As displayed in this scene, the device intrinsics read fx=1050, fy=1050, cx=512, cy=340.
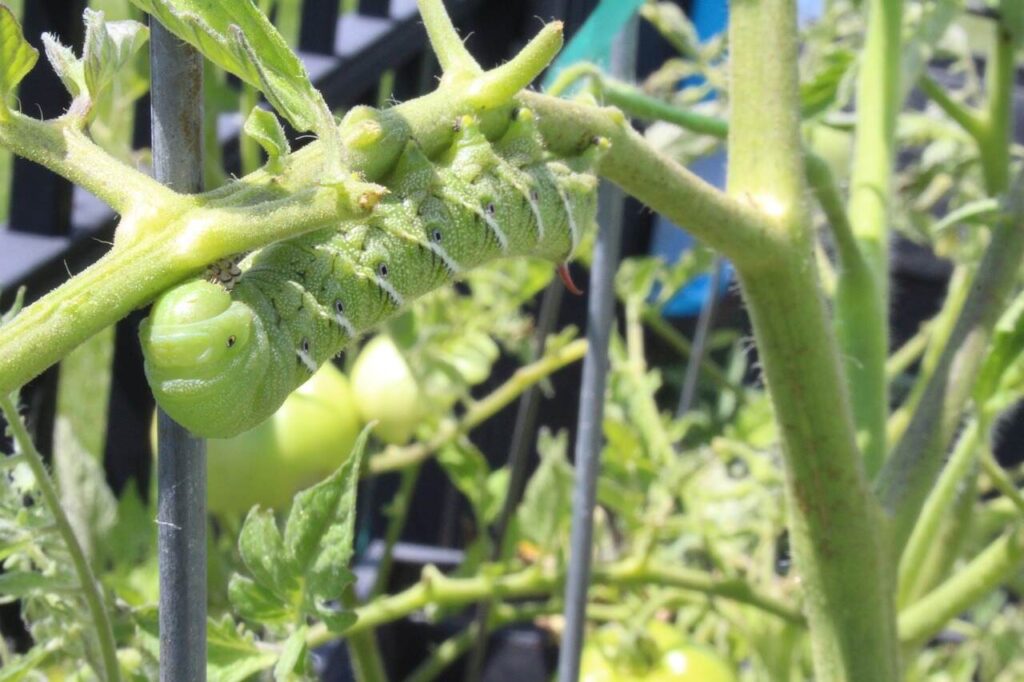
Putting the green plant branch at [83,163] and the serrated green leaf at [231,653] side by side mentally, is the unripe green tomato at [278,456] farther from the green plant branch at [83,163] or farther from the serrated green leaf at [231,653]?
the green plant branch at [83,163]

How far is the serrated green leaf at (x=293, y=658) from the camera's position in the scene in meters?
0.31

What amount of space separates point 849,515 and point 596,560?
33 cm

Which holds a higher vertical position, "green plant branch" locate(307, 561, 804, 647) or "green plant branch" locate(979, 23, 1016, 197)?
"green plant branch" locate(979, 23, 1016, 197)

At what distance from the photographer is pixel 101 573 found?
1.67ft

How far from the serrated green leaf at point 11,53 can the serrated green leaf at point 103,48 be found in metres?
0.01

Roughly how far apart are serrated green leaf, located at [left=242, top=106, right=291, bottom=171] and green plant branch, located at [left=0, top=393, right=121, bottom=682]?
4.9 inches

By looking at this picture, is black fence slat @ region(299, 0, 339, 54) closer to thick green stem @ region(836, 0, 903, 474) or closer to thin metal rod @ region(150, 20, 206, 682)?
thick green stem @ region(836, 0, 903, 474)

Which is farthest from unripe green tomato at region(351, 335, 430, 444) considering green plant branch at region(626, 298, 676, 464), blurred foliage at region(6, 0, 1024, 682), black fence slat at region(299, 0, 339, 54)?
black fence slat at region(299, 0, 339, 54)

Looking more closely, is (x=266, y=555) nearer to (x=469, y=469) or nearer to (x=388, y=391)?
(x=388, y=391)

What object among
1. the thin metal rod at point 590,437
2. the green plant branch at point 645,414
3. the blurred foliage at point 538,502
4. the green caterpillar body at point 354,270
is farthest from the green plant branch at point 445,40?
the green plant branch at point 645,414

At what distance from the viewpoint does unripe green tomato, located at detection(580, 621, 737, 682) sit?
0.71 m

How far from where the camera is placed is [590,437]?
0.55m

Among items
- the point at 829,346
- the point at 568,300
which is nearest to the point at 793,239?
the point at 829,346

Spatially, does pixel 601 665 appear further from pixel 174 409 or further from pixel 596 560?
pixel 174 409
